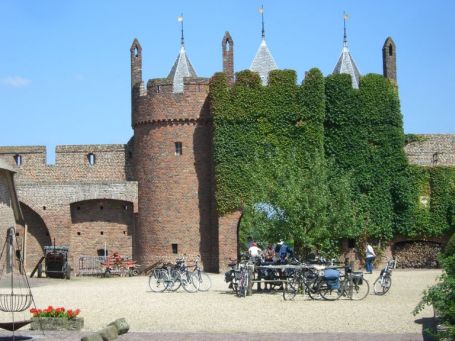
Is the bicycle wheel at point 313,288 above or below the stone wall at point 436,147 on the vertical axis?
below

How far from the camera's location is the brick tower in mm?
40000

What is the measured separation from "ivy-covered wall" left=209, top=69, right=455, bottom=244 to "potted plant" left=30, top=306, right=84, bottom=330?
67.1 feet

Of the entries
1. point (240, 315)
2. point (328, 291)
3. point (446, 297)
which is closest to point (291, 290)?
point (328, 291)

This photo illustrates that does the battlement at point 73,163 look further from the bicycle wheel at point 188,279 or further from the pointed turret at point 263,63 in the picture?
the bicycle wheel at point 188,279

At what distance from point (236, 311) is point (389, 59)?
24577 mm

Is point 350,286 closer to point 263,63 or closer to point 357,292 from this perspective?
point 357,292

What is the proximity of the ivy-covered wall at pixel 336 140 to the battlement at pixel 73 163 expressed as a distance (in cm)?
645

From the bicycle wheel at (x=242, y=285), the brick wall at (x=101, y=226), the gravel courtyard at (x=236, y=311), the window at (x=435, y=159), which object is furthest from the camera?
the window at (x=435, y=159)

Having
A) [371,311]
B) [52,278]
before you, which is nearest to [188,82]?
[52,278]

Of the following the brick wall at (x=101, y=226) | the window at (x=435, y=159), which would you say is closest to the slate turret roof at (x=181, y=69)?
the brick wall at (x=101, y=226)

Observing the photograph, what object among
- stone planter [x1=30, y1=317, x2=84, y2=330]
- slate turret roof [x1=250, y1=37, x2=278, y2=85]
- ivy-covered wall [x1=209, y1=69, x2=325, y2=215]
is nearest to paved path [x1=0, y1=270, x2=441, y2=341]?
stone planter [x1=30, y1=317, x2=84, y2=330]

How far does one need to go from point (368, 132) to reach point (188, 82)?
898 cm

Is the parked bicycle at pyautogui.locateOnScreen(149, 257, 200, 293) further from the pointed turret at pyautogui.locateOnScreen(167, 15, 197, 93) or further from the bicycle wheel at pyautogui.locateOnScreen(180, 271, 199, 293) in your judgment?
the pointed turret at pyautogui.locateOnScreen(167, 15, 197, 93)

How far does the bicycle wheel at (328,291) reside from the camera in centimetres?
2193
